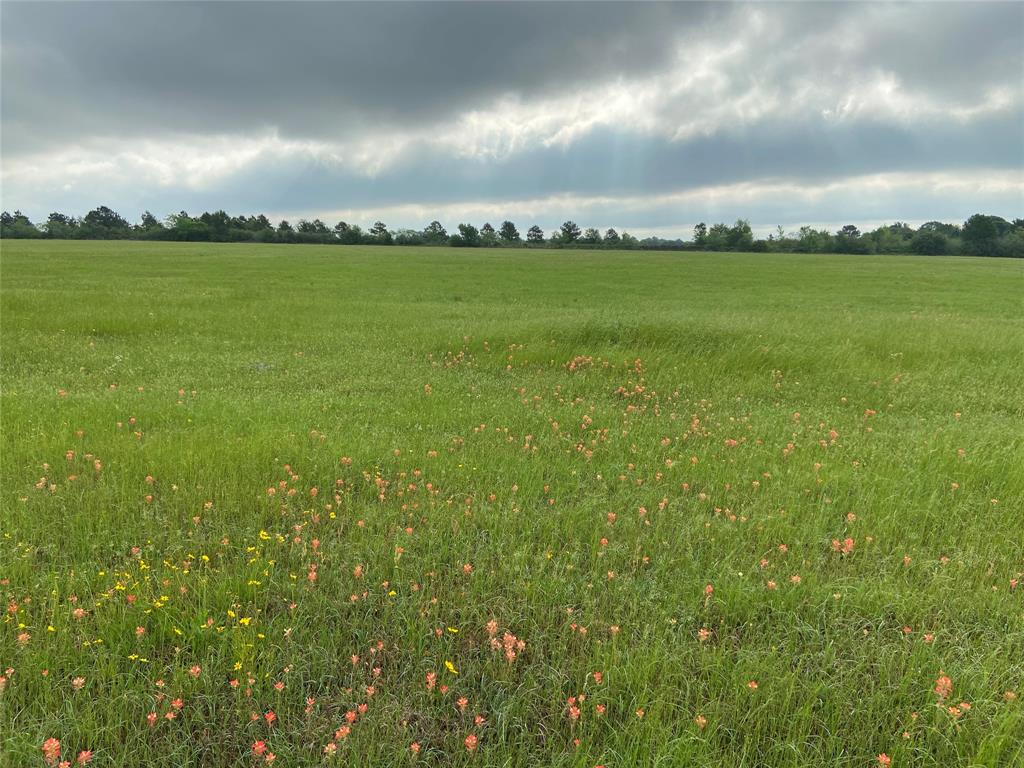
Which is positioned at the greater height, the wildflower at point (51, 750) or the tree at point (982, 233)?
the tree at point (982, 233)

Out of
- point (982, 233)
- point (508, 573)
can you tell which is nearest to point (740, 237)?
point (982, 233)

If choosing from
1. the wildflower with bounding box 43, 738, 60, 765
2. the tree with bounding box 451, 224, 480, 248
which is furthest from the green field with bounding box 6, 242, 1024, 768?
the tree with bounding box 451, 224, 480, 248

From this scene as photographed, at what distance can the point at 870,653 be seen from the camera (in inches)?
131

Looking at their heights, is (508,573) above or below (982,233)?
below

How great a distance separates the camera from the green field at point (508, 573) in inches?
110

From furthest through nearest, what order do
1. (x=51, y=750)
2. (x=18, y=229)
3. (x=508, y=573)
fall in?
(x=18, y=229), (x=508, y=573), (x=51, y=750)

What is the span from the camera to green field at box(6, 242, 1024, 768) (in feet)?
9.14

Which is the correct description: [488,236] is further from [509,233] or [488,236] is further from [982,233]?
[982,233]

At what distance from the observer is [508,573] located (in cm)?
399

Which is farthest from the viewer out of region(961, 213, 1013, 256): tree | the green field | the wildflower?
region(961, 213, 1013, 256): tree

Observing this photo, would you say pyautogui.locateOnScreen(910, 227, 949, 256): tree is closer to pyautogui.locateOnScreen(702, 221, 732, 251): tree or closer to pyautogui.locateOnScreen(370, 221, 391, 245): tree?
pyautogui.locateOnScreen(702, 221, 732, 251): tree

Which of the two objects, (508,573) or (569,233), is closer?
(508,573)

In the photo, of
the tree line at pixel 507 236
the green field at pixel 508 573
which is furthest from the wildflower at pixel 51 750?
the tree line at pixel 507 236

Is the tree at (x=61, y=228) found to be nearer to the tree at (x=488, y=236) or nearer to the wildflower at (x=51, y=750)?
the tree at (x=488, y=236)
